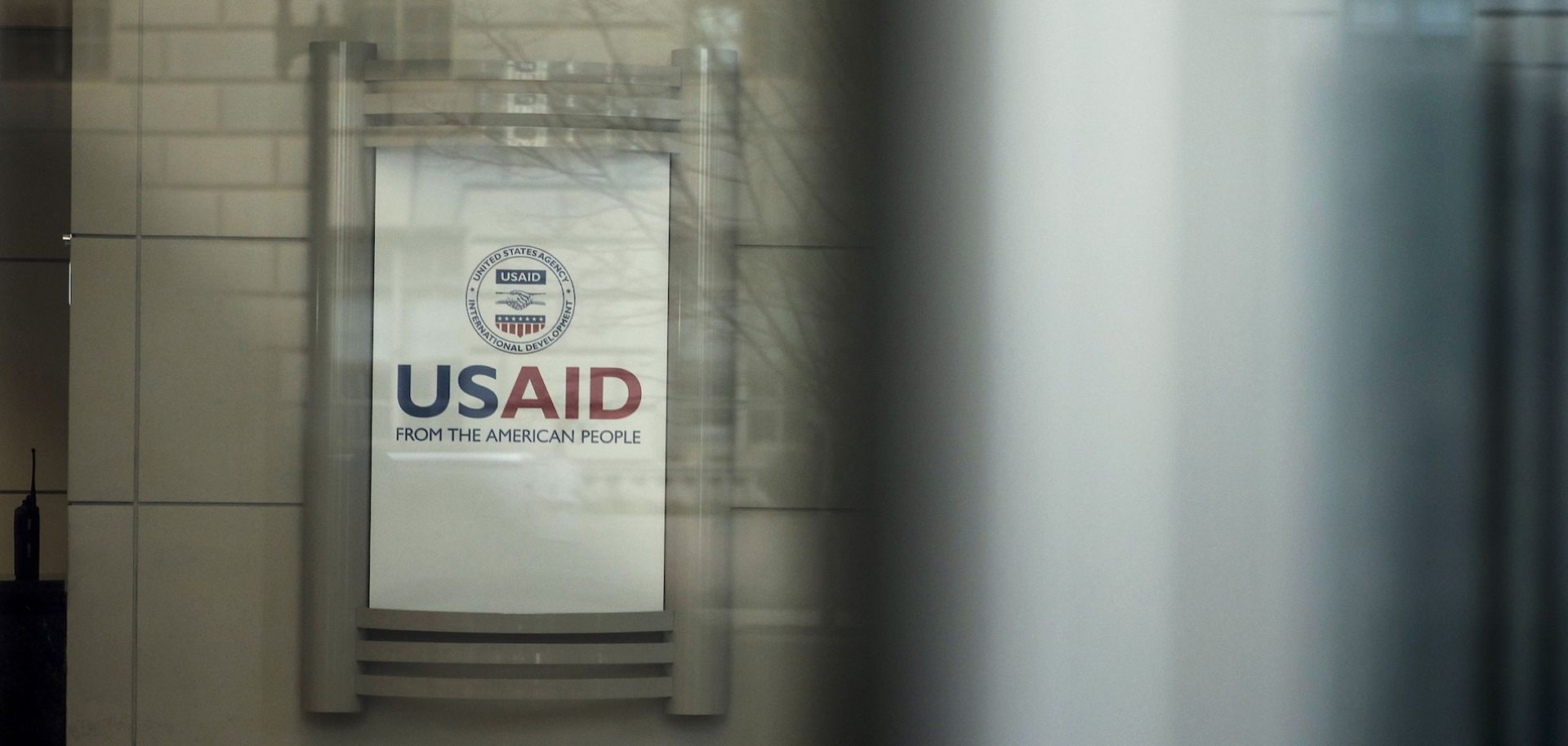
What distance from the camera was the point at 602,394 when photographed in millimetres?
1076

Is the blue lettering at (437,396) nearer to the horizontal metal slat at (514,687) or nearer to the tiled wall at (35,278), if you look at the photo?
the horizontal metal slat at (514,687)

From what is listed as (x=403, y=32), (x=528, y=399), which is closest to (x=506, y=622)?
(x=528, y=399)

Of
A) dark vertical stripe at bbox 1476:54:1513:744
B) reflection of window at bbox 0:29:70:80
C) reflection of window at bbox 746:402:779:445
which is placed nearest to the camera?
dark vertical stripe at bbox 1476:54:1513:744

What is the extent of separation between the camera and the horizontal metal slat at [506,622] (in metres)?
1.07

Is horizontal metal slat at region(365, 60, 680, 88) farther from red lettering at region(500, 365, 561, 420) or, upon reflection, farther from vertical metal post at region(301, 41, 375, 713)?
red lettering at region(500, 365, 561, 420)

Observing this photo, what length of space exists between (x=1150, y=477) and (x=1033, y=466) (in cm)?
2

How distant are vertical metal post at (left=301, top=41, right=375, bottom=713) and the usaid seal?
116 millimetres

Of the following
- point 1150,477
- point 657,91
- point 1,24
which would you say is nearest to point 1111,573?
point 1150,477

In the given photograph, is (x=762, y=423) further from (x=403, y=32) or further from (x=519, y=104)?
(x=403, y=32)

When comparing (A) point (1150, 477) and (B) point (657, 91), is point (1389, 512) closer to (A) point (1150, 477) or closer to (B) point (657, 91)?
(A) point (1150, 477)

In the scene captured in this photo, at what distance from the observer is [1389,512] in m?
0.14

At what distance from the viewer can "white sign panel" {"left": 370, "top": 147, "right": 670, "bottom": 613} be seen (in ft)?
3.50

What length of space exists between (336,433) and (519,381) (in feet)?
0.69

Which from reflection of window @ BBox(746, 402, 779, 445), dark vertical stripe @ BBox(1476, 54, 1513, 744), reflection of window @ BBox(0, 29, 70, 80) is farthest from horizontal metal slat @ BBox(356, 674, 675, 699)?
dark vertical stripe @ BBox(1476, 54, 1513, 744)
